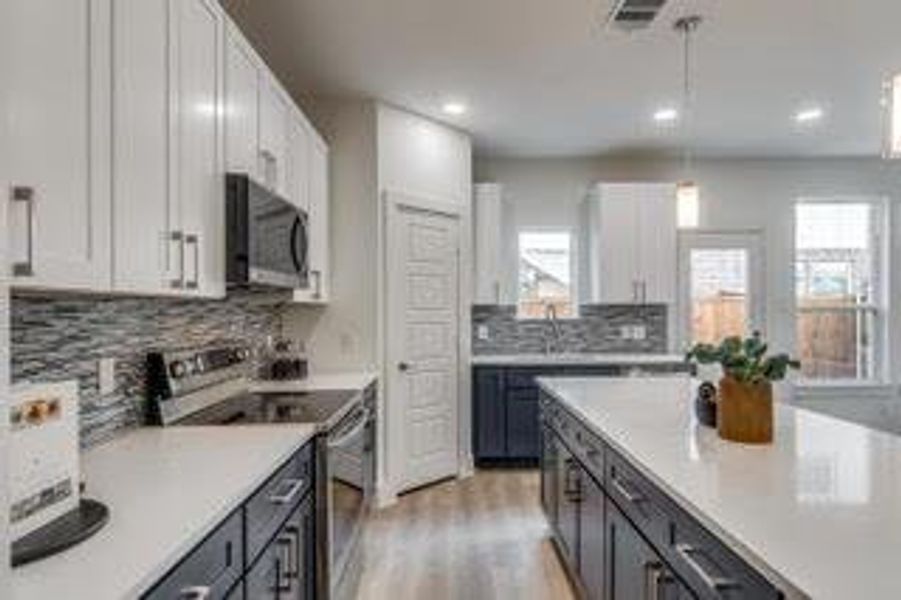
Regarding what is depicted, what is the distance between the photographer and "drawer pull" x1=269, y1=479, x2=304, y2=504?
1979 millimetres

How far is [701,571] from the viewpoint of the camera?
1.51 m

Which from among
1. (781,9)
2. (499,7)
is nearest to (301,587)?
(499,7)

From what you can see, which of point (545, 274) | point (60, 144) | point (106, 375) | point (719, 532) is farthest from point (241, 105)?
point (545, 274)

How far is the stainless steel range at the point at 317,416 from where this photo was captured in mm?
2555

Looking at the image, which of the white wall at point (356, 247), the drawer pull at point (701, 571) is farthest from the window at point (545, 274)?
the drawer pull at point (701, 571)

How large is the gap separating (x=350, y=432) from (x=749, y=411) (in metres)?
1.63

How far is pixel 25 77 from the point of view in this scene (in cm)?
131

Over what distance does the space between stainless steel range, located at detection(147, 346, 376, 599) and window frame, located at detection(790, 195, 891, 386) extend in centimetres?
464

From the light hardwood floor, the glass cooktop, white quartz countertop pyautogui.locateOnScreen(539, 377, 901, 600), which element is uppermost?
the glass cooktop

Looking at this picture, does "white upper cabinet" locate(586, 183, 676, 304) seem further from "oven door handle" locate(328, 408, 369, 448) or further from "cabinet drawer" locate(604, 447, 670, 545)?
"cabinet drawer" locate(604, 447, 670, 545)

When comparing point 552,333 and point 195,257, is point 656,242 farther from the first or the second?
→ point 195,257

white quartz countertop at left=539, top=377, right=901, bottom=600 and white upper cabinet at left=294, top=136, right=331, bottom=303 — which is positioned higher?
white upper cabinet at left=294, top=136, right=331, bottom=303

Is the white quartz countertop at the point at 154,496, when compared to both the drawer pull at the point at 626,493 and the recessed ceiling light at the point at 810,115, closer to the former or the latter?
the drawer pull at the point at 626,493

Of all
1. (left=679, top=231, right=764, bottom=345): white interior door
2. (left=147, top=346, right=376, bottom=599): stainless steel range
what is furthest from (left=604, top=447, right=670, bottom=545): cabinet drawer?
(left=679, top=231, right=764, bottom=345): white interior door
